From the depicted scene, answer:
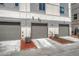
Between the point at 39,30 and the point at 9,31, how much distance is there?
478cm

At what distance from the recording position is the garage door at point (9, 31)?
43.5ft

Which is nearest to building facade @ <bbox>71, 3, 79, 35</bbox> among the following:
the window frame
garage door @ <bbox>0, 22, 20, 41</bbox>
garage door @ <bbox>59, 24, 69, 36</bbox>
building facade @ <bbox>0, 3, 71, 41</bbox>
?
building facade @ <bbox>0, 3, 71, 41</bbox>

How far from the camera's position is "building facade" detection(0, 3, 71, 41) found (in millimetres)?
13515

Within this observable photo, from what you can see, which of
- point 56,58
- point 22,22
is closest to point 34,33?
point 22,22

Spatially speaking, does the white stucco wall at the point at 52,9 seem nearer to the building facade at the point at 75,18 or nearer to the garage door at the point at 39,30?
the garage door at the point at 39,30

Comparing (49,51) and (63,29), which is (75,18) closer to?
(63,29)

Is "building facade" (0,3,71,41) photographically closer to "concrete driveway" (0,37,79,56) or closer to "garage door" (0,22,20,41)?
"garage door" (0,22,20,41)

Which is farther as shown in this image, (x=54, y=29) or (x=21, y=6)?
(x=54, y=29)

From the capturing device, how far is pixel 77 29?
72.8ft

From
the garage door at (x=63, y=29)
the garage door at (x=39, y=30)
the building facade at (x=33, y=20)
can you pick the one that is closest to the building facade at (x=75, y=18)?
the building facade at (x=33, y=20)

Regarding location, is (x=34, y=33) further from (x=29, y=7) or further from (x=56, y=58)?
(x=56, y=58)

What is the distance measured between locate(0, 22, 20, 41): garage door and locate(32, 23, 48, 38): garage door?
8.32 feet

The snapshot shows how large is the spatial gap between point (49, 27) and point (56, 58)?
10593 mm

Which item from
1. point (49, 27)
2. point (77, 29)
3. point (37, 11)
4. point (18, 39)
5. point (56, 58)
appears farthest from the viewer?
point (77, 29)
